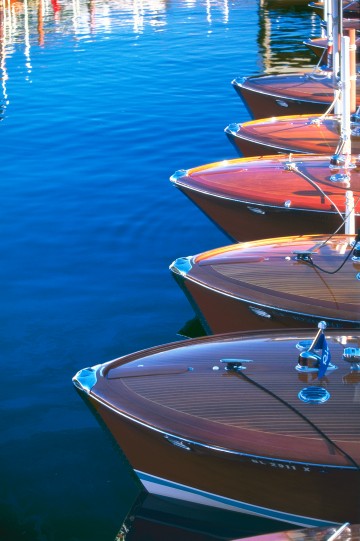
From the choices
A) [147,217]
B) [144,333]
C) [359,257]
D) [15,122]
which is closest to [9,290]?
[144,333]

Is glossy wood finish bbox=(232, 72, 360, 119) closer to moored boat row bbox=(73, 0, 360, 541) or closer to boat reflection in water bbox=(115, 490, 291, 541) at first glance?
moored boat row bbox=(73, 0, 360, 541)

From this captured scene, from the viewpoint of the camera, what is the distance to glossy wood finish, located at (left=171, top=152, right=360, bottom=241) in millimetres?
8312

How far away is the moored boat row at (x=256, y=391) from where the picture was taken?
4898mm

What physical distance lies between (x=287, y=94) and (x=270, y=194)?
3.89 metres

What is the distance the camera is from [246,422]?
5004mm

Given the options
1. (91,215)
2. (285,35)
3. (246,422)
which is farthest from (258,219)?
(285,35)

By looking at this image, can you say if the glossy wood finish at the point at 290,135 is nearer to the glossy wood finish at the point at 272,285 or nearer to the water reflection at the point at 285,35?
the glossy wood finish at the point at 272,285

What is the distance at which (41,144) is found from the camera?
1404 cm

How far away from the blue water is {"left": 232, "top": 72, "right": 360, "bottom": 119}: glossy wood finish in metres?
0.96

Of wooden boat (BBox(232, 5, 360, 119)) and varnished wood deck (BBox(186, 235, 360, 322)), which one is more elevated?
wooden boat (BBox(232, 5, 360, 119))

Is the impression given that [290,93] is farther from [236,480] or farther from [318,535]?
[318,535]

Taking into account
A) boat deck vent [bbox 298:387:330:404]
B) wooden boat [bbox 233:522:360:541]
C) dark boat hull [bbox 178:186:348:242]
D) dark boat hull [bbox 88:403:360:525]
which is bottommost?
dark boat hull [bbox 88:403:360:525]

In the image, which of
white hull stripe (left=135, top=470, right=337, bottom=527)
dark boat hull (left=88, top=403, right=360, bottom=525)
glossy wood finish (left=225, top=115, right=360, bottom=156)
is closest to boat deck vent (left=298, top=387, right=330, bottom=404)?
dark boat hull (left=88, top=403, right=360, bottom=525)

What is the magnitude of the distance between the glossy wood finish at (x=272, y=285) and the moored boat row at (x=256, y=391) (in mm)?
10
